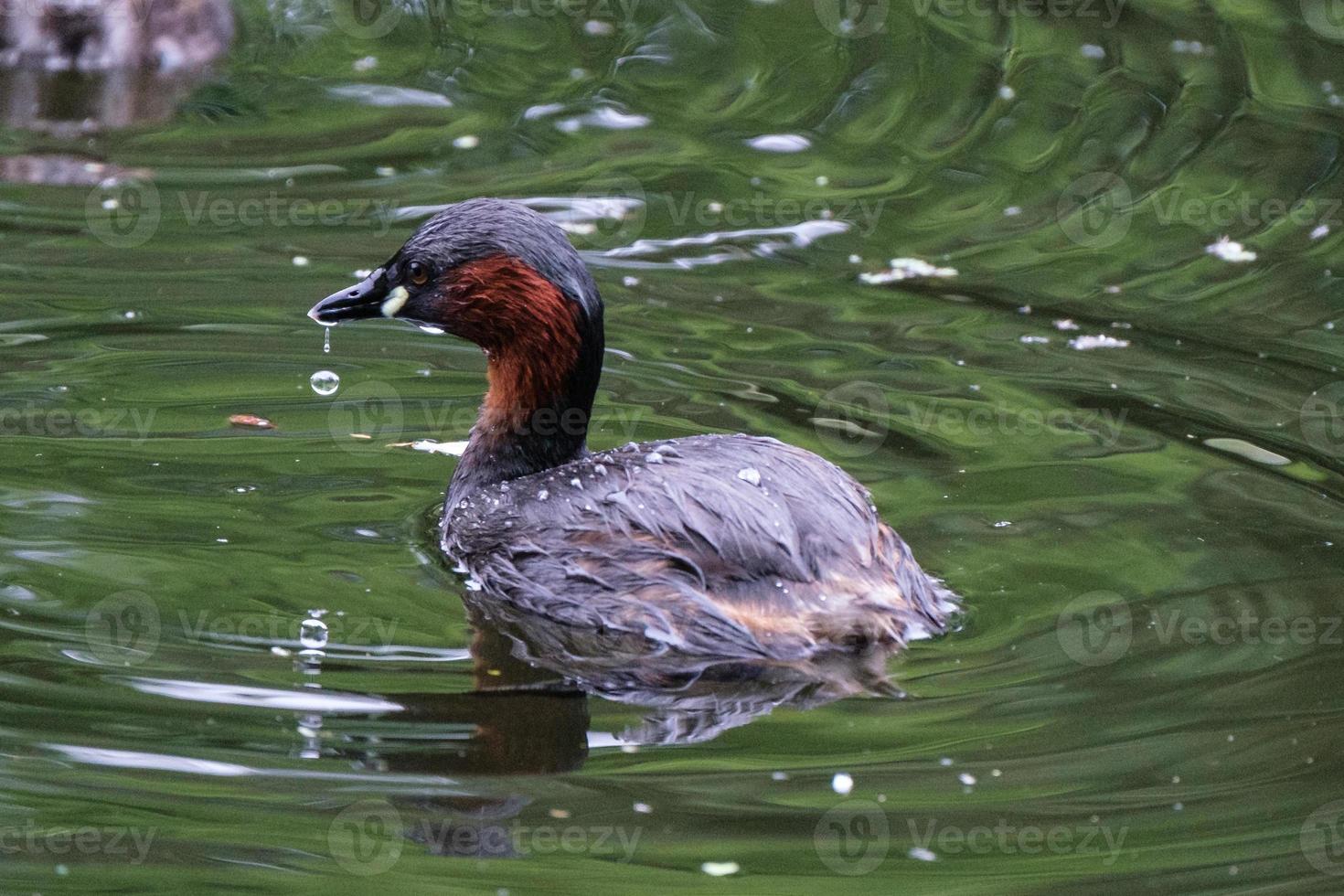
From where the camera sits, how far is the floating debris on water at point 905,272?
873 cm

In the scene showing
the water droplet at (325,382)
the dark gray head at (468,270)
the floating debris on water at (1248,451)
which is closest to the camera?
the dark gray head at (468,270)

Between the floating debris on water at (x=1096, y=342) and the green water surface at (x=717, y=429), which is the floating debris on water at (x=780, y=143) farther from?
the floating debris on water at (x=1096, y=342)

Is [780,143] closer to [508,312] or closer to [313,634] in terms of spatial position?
[508,312]

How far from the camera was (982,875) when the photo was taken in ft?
13.9

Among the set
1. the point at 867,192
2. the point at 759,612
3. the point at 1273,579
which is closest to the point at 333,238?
the point at 867,192

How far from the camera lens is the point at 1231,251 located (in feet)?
30.1

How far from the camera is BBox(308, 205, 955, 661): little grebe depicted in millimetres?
5242

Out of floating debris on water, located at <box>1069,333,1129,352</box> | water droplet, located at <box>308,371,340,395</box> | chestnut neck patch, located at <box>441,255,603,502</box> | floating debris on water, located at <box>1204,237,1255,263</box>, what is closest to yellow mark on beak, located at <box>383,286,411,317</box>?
chestnut neck patch, located at <box>441,255,603,502</box>

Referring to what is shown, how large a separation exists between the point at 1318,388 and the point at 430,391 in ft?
11.9

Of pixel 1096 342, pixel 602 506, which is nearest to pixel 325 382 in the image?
pixel 602 506

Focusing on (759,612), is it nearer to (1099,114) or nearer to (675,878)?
(675,878)

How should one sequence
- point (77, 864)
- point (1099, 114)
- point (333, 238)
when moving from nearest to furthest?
point (77, 864), point (333, 238), point (1099, 114)

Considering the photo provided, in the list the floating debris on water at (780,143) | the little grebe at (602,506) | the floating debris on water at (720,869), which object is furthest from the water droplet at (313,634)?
the floating debris on water at (780,143)

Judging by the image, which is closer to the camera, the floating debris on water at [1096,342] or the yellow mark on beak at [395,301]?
the yellow mark on beak at [395,301]
